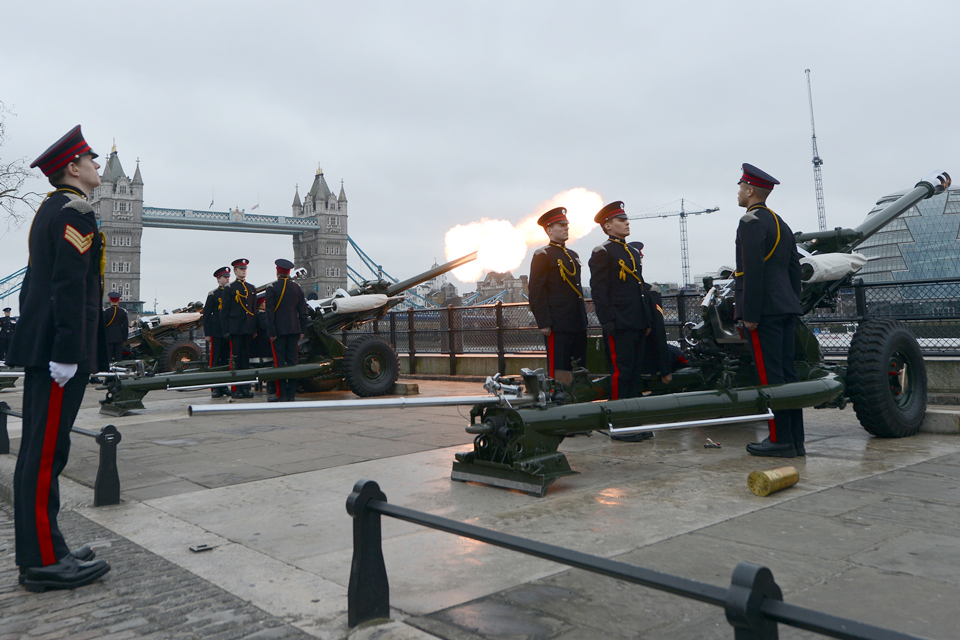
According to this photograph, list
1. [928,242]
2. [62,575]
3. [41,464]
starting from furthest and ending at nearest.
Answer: [928,242] < [41,464] < [62,575]

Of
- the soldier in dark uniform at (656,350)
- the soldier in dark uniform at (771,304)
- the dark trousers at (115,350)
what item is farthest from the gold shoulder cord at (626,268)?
the dark trousers at (115,350)

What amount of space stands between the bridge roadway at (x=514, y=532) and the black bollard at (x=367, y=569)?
97 mm

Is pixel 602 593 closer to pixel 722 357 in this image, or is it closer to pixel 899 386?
pixel 722 357

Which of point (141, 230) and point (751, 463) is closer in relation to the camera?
point (751, 463)

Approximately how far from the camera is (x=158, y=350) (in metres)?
14.4

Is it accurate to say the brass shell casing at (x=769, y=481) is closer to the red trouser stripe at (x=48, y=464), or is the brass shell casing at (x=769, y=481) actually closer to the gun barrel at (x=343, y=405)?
the gun barrel at (x=343, y=405)

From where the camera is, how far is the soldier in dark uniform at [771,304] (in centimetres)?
471

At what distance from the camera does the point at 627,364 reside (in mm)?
5527

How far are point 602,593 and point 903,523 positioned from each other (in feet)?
5.10

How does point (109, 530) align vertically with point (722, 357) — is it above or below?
below

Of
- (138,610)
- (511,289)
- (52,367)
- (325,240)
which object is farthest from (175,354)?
(325,240)

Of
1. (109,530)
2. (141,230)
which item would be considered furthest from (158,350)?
(141,230)

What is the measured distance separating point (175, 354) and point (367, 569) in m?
13.5

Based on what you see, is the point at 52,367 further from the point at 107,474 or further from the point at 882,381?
the point at 882,381
